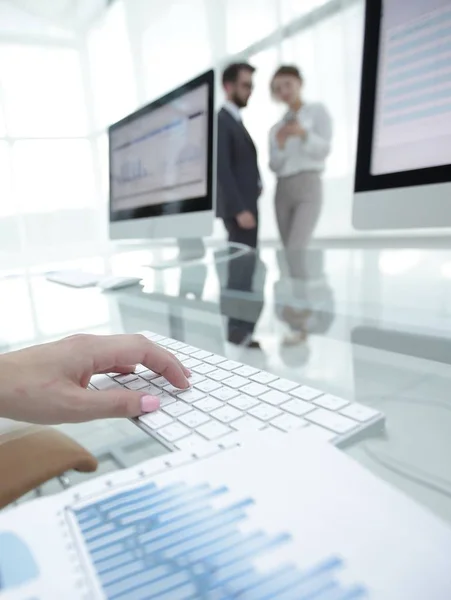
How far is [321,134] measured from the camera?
2246 millimetres

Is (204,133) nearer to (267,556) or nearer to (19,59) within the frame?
(267,556)

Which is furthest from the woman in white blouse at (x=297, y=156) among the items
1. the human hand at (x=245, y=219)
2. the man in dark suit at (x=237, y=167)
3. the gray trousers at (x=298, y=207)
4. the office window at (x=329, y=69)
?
the office window at (x=329, y=69)

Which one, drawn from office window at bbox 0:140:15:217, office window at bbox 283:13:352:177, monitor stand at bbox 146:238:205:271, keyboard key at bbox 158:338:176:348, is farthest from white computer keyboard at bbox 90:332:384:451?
office window at bbox 0:140:15:217

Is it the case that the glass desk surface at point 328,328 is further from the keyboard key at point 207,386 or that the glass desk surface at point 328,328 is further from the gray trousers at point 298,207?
the gray trousers at point 298,207

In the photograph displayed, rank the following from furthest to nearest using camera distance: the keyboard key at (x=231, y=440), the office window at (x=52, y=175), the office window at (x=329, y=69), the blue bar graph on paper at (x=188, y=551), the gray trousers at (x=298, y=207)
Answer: the office window at (x=52, y=175) → the office window at (x=329, y=69) → the gray trousers at (x=298, y=207) → the keyboard key at (x=231, y=440) → the blue bar graph on paper at (x=188, y=551)

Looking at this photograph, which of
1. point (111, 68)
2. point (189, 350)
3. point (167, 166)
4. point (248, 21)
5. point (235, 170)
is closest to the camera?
point (189, 350)

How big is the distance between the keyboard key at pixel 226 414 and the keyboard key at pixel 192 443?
3cm

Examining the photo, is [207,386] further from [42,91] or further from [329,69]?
[42,91]

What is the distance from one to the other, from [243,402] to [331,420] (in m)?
0.07

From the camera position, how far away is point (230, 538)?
0.68ft

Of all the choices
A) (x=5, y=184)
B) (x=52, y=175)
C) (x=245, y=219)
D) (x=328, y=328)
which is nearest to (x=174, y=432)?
(x=328, y=328)

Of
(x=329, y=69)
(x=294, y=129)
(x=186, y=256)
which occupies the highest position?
(x=329, y=69)

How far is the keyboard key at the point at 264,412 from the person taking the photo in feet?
1.12

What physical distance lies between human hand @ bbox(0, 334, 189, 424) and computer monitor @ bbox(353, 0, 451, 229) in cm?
43
